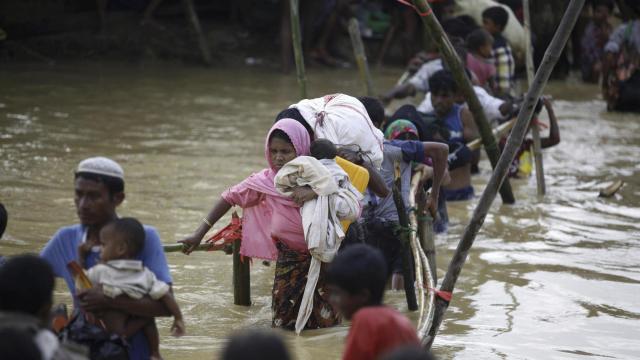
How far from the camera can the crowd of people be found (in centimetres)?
310

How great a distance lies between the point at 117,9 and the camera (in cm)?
1582

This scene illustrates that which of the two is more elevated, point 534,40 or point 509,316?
point 534,40

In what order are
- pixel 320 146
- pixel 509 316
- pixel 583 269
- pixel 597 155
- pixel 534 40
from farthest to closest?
pixel 534 40 → pixel 597 155 → pixel 583 269 → pixel 509 316 → pixel 320 146

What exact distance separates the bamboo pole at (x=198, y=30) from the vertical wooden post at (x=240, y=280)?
9.34 m

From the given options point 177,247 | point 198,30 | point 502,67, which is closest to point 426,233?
point 177,247

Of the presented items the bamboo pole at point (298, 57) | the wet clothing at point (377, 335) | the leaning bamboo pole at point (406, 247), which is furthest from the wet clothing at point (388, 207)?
the wet clothing at point (377, 335)

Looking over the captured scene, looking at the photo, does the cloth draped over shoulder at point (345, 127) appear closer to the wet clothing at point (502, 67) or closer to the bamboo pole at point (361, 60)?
the bamboo pole at point (361, 60)

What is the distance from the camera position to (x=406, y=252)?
560 cm

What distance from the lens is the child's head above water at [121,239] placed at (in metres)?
3.56

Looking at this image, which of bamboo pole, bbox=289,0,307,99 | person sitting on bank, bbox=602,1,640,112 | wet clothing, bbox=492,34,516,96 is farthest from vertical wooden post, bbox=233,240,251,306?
person sitting on bank, bbox=602,1,640,112

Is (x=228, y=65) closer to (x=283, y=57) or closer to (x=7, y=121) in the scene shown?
(x=283, y=57)

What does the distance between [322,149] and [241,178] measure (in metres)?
4.08

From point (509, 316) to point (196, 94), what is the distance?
8.06m

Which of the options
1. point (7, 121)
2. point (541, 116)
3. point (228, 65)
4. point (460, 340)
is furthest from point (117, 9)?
point (460, 340)
